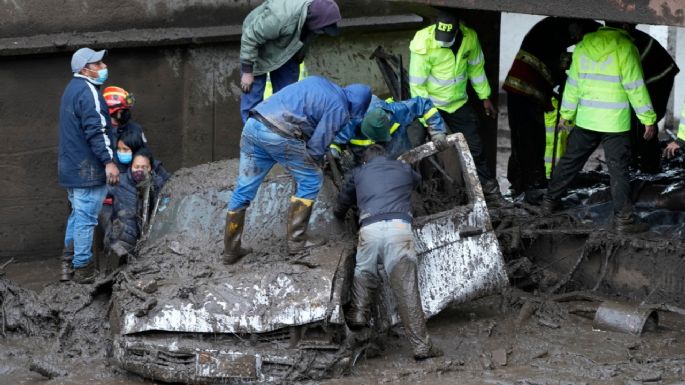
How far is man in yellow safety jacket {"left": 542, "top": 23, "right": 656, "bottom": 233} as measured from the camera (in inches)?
362

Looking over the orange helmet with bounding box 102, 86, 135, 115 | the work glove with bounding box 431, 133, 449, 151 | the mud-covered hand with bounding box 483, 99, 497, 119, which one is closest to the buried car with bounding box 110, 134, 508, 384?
the work glove with bounding box 431, 133, 449, 151

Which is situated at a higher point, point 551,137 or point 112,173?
point 112,173

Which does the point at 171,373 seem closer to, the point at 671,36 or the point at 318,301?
the point at 318,301

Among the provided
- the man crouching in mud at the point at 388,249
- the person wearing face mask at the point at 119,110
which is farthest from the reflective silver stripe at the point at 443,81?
the person wearing face mask at the point at 119,110

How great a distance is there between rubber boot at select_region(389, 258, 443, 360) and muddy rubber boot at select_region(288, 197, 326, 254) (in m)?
0.63

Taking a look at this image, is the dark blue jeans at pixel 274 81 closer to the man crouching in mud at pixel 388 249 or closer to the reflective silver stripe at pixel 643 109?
the man crouching in mud at pixel 388 249

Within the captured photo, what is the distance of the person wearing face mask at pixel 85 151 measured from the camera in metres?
8.94

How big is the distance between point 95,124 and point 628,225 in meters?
4.48

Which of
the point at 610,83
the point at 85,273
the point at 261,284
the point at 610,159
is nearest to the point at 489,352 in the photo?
the point at 261,284

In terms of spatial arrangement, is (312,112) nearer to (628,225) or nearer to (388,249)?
(388,249)

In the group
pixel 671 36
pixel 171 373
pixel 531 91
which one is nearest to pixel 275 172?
pixel 171 373

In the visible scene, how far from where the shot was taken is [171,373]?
7199 millimetres

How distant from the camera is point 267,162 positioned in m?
8.02

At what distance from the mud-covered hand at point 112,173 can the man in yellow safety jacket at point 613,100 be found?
12.8 feet
